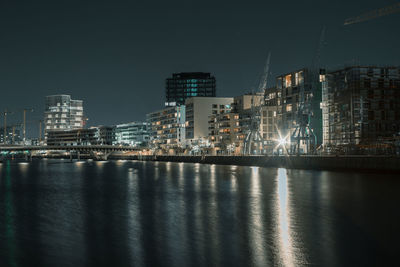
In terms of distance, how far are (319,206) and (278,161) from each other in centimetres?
5656

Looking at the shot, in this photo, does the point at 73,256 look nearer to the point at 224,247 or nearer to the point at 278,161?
the point at 224,247

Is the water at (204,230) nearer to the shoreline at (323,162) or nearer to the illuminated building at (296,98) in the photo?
the shoreline at (323,162)

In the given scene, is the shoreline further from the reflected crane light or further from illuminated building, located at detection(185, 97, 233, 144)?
illuminated building, located at detection(185, 97, 233, 144)

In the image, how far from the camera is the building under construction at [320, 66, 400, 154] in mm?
80312

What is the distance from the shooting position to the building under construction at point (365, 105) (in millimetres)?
80312

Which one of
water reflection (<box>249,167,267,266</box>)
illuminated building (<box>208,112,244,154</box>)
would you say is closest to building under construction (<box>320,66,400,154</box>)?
illuminated building (<box>208,112,244,154</box>)

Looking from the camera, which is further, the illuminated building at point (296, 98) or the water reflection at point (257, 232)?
the illuminated building at point (296, 98)

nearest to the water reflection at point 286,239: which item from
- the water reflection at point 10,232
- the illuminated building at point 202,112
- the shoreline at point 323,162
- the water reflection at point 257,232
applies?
the water reflection at point 257,232

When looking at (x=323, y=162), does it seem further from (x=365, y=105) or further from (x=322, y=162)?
(x=365, y=105)

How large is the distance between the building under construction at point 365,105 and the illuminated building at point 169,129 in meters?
93.9

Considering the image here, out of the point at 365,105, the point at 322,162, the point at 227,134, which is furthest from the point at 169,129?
the point at 322,162

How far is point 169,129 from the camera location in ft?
608

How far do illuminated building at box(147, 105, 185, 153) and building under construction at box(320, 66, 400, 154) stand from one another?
93941 mm

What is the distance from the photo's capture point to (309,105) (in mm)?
100438
